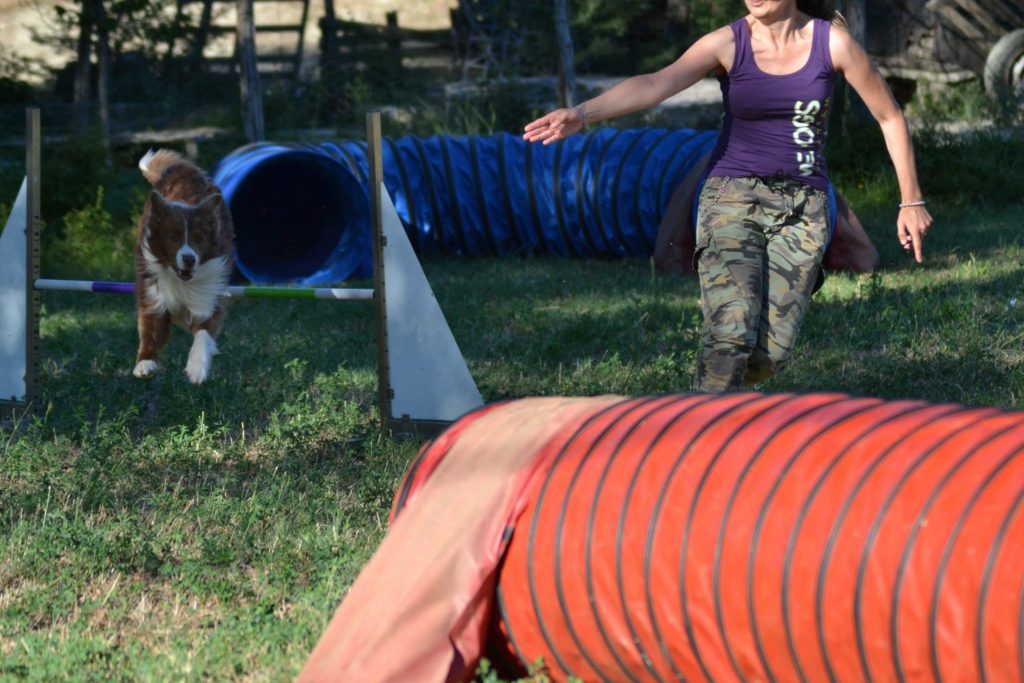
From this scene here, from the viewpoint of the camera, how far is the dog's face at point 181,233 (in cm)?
653

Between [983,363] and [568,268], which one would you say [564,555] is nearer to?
[983,363]

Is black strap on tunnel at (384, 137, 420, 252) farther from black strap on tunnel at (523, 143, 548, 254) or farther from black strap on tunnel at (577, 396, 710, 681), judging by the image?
black strap on tunnel at (577, 396, 710, 681)

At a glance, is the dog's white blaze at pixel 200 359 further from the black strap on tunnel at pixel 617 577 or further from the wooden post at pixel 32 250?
the black strap on tunnel at pixel 617 577

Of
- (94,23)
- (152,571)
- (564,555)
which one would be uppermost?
(94,23)

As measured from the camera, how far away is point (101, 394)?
6.77m

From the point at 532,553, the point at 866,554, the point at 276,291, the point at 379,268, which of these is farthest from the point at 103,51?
the point at 866,554

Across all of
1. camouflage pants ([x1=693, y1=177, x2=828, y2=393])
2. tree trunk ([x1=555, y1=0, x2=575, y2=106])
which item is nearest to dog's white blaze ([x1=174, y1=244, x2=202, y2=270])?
camouflage pants ([x1=693, y1=177, x2=828, y2=393])

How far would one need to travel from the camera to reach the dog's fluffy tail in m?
7.11

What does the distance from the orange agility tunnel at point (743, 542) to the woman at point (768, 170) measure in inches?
47.5

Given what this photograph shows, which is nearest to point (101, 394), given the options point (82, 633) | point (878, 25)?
point (82, 633)

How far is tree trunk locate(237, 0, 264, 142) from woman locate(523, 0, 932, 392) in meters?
11.3

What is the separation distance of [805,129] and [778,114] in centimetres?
11

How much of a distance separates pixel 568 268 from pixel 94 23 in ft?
29.1

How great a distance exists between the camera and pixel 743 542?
3.03 meters
